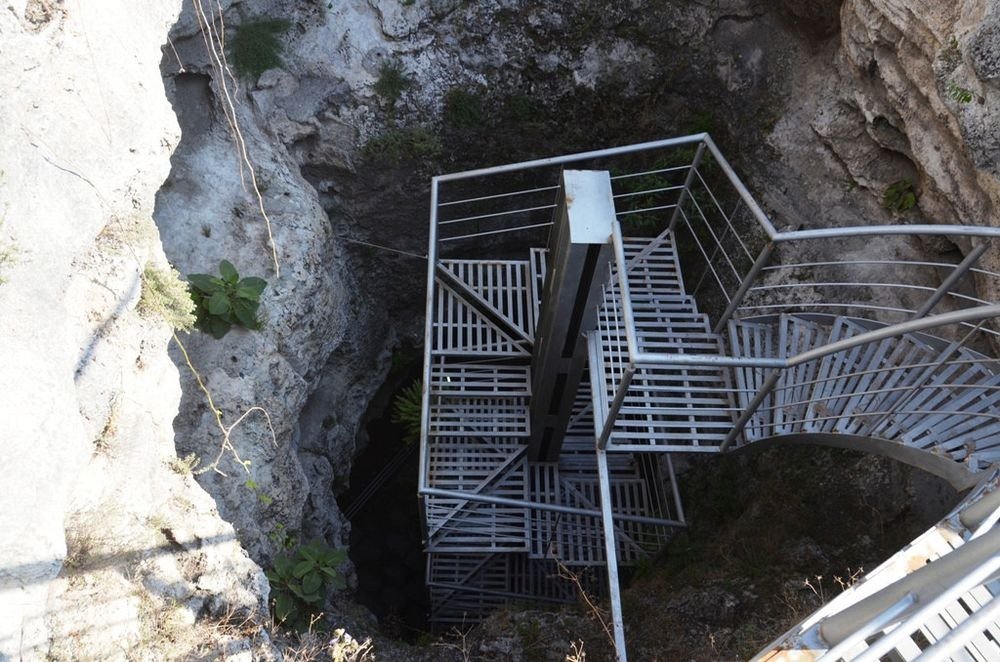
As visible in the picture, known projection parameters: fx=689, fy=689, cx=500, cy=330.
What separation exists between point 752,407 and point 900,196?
3.40m

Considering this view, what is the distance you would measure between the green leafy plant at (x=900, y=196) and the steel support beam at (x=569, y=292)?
3.45 m

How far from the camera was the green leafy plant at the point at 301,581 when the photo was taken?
18.7ft

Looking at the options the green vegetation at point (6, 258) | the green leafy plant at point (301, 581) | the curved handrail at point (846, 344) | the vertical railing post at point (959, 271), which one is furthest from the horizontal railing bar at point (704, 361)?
the green vegetation at point (6, 258)

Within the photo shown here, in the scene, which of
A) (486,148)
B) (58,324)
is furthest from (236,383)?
(486,148)

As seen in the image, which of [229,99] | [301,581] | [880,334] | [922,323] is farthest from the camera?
[229,99]

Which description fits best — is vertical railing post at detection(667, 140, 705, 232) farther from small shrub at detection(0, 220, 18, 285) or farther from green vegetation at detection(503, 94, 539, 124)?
small shrub at detection(0, 220, 18, 285)

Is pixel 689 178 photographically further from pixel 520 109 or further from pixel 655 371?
pixel 520 109

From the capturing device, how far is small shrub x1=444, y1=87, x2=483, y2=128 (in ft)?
29.5

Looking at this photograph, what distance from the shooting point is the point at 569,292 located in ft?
20.4

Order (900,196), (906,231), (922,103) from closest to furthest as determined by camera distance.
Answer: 1. (906,231)
2. (922,103)
3. (900,196)

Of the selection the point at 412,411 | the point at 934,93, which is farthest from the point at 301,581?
the point at 934,93

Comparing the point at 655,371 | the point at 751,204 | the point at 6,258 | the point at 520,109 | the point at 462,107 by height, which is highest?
the point at 520,109

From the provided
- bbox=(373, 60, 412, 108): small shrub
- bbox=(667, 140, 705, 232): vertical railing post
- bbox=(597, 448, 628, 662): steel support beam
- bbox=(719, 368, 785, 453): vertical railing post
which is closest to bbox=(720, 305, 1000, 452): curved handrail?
bbox=(719, 368, 785, 453): vertical railing post

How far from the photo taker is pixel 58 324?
3.63m
